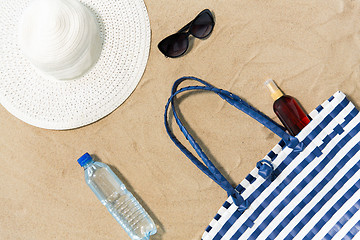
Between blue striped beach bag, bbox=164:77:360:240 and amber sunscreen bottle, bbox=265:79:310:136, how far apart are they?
0.24ft

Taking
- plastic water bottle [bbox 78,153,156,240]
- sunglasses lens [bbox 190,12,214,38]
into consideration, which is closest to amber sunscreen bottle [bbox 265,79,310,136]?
sunglasses lens [bbox 190,12,214,38]

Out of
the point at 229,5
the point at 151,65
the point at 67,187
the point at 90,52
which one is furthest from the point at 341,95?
the point at 67,187

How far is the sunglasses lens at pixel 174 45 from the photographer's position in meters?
1.13

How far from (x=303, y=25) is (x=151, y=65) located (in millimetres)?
537

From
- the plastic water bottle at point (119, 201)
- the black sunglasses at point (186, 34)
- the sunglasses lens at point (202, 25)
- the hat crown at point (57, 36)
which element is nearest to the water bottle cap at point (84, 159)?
the plastic water bottle at point (119, 201)

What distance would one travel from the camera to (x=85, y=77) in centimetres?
109

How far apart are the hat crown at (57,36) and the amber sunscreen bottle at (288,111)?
0.59m

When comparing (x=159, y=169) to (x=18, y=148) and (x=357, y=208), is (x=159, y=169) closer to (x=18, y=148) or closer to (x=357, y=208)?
(x=18, y=148)

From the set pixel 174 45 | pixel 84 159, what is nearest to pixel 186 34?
pixel 174 45

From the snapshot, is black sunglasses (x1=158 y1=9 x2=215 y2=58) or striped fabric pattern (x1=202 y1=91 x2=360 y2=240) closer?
striped fabric pattern (x1=202 y1=91 x2=360 y2=240)

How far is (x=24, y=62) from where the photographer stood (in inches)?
42.1

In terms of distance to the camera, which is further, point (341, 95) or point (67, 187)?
point (67, 187)

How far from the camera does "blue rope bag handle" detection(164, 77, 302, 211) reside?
3.27 feet

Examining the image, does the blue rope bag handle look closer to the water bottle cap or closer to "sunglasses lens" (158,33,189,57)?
"sunglasses lens" (158,33,189,57)
